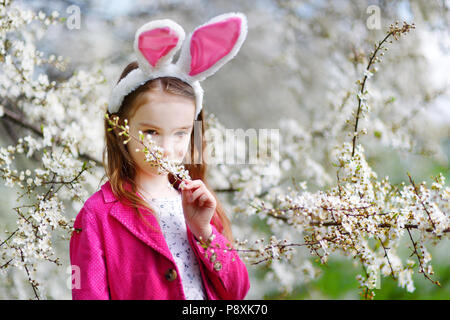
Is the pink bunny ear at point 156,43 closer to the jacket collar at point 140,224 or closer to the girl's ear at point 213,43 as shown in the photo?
the girl's ear at point 213,43

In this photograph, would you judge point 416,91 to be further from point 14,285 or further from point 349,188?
point 14,285

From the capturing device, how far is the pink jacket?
0.93 meters

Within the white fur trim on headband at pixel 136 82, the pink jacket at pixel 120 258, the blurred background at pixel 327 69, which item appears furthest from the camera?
the blurred background at pixel 327 69

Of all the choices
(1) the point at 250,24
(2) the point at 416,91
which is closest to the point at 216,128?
(2) the point at 416,91

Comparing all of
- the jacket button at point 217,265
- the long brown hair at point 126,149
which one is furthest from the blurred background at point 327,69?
the jacket button at point 217,265

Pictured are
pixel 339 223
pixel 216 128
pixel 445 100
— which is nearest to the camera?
pixel 339 223

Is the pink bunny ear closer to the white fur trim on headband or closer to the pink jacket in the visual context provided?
the white fur trim on headband

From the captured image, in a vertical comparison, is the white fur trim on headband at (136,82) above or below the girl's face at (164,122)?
above

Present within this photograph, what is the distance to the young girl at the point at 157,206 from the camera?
0.95 m

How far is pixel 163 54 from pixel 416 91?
6.18ft

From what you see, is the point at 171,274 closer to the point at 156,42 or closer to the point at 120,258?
the point at 120,258

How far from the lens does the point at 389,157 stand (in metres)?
2.39
